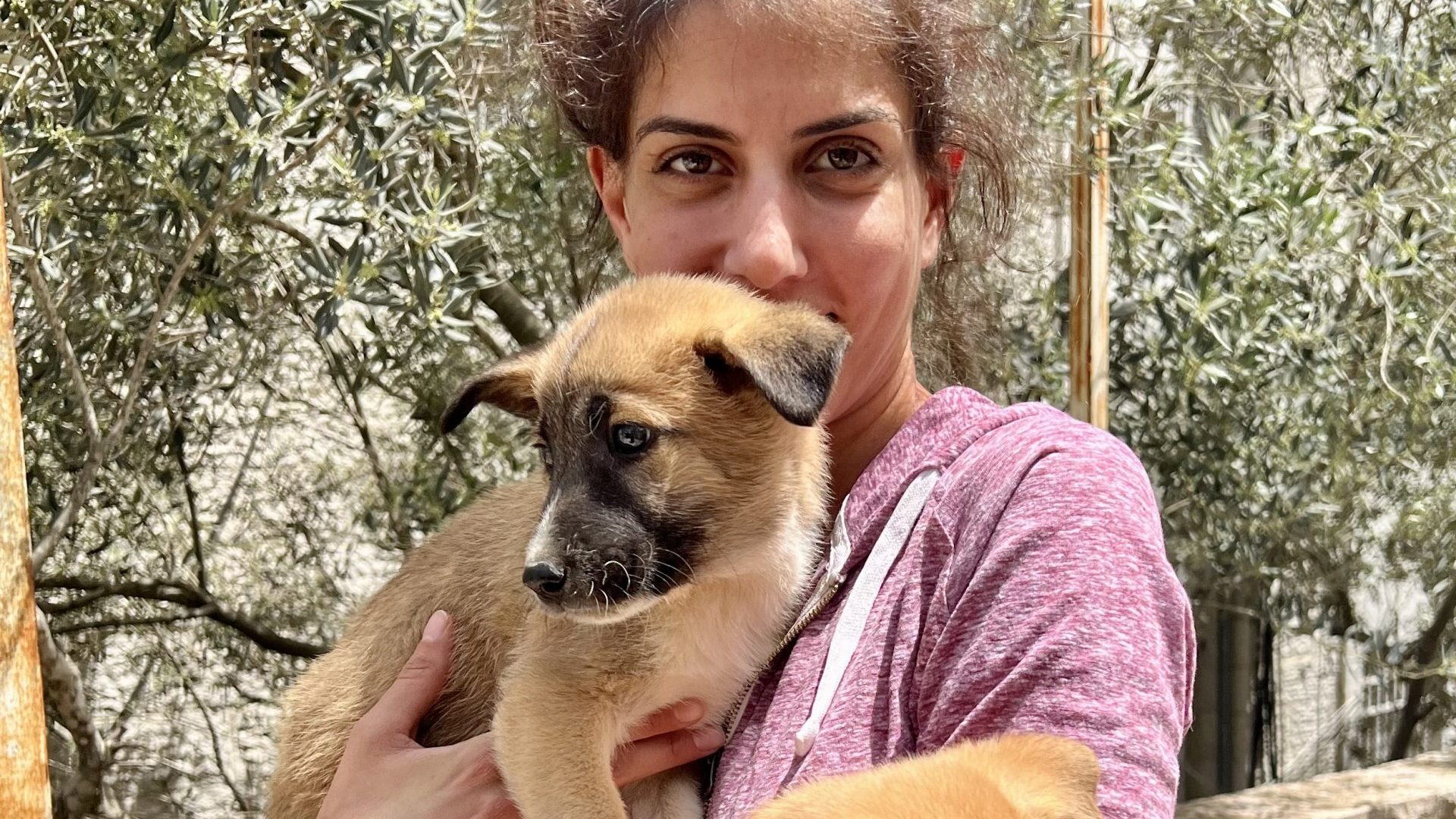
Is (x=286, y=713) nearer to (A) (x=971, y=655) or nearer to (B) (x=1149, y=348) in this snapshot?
(A) (x=971, y=655)

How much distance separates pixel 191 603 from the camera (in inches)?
194

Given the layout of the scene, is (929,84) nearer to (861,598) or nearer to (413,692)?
(861,598)

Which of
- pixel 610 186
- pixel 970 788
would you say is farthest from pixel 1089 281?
pixel 970 788

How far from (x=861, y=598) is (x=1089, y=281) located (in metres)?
2.30

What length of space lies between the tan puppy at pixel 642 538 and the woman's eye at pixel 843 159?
0.71 feet

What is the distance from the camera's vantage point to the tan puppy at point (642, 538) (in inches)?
75.5

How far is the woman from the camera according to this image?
142cm

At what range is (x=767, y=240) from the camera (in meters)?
1.98

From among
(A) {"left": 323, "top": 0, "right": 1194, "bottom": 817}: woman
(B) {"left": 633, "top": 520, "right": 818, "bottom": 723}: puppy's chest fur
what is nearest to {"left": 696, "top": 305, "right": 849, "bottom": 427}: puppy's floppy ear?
(A) {"left": 323, "top": 0, "right": 1194, "bottom": 817}: woman

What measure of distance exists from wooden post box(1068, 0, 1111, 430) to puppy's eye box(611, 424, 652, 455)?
83.5 inches

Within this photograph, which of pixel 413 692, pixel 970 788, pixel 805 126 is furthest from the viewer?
pixel 413 692

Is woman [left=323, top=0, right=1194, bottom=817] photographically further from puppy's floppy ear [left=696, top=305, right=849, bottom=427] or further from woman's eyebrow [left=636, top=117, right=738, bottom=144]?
puppy's floppy ear [left=696, top=305, right=849, bottom=427]

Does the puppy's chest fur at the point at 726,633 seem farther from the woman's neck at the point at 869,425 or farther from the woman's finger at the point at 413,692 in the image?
the woman's finger at the point at 413,692

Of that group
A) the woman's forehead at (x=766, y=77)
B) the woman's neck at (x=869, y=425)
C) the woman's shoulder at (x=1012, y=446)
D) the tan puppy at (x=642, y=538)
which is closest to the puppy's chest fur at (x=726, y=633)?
the tan puppy at (x=642, y=538)
